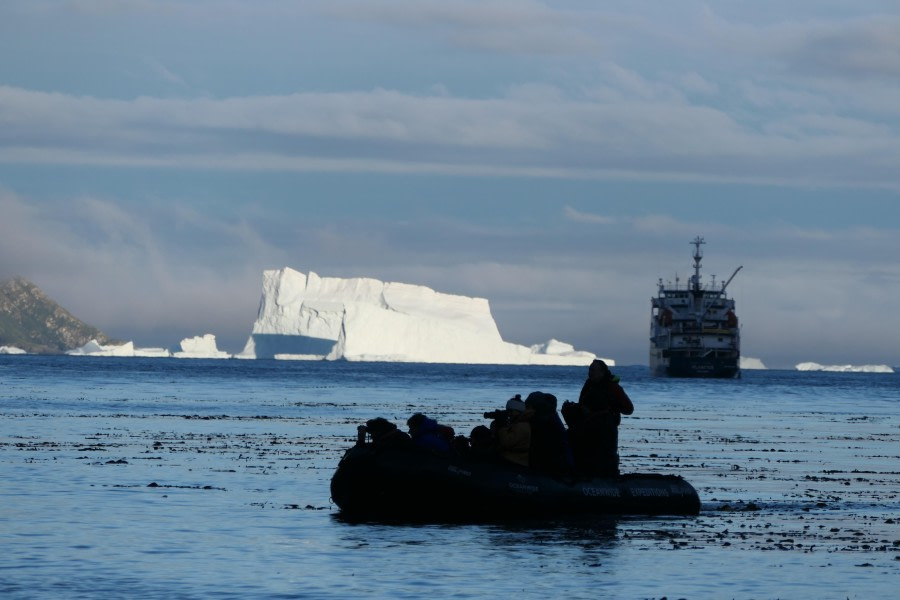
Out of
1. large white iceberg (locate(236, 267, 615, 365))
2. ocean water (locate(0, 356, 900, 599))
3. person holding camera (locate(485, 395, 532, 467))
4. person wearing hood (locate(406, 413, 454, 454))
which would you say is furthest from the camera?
large white iceberg (locate(236, 267, 615, 365))

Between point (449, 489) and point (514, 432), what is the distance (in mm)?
1337

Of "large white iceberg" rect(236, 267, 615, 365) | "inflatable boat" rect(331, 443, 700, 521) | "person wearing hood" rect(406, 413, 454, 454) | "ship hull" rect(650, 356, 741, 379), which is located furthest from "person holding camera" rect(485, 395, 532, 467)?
"large white iceberg" rect(236, 267, 615, 365)

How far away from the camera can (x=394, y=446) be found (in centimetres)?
2144

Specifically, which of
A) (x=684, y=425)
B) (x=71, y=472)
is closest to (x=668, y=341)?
(x=684, y=425)

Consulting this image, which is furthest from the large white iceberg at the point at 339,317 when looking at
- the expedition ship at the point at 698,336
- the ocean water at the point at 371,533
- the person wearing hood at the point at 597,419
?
the person wearing hood at the point at 597,419

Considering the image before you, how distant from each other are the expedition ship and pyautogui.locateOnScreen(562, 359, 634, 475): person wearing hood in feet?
371

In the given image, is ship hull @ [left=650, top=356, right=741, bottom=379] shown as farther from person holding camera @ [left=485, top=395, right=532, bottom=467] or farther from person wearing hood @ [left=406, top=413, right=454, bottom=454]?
person wearing hood @ [left=406, top=413, right=454, bottom=454]

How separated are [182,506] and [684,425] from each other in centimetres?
3239

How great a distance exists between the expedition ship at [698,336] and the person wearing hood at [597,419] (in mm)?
113005

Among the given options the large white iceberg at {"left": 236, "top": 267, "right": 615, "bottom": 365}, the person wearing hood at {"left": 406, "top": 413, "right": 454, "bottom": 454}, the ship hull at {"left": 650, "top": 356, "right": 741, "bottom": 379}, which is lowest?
the person wearing hood at {"left": 406, "top": 413, "right": 454, "bottom": 454}

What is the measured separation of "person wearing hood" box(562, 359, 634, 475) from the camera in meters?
21.4

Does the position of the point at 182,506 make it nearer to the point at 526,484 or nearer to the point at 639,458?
the point at 526,484

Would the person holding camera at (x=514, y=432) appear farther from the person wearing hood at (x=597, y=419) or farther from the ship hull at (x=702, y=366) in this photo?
the ship hull at (x=702, y=366)

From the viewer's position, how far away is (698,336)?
444 feet
